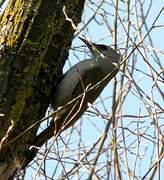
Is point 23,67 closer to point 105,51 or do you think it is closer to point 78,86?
point 78,86

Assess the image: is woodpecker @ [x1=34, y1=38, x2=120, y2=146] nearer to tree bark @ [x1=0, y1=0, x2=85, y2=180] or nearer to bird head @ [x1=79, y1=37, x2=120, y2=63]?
bird head @ [x1=79, y1=37, x2=120, y2=63]

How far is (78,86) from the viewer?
271 centimetres

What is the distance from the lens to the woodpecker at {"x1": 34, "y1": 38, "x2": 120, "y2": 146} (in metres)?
2.42

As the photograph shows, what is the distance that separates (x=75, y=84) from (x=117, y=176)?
→ 0.82 metres

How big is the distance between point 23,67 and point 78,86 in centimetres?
71

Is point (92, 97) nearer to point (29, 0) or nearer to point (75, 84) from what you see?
point (75, 84)

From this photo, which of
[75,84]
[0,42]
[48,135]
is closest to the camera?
[0,42]

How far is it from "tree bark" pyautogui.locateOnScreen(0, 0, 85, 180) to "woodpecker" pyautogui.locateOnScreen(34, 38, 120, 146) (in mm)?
206

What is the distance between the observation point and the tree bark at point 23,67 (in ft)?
6.55

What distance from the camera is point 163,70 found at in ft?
7.68

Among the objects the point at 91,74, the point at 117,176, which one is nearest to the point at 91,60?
the point at 91,74

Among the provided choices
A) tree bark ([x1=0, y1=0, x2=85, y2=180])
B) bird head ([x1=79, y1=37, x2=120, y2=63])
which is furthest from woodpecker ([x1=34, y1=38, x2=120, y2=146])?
tree bark ([x1=0, y1=0, x2=85, y2=180])

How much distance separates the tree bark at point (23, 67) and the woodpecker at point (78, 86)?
21cm

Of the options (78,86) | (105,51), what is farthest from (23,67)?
(105,51)
